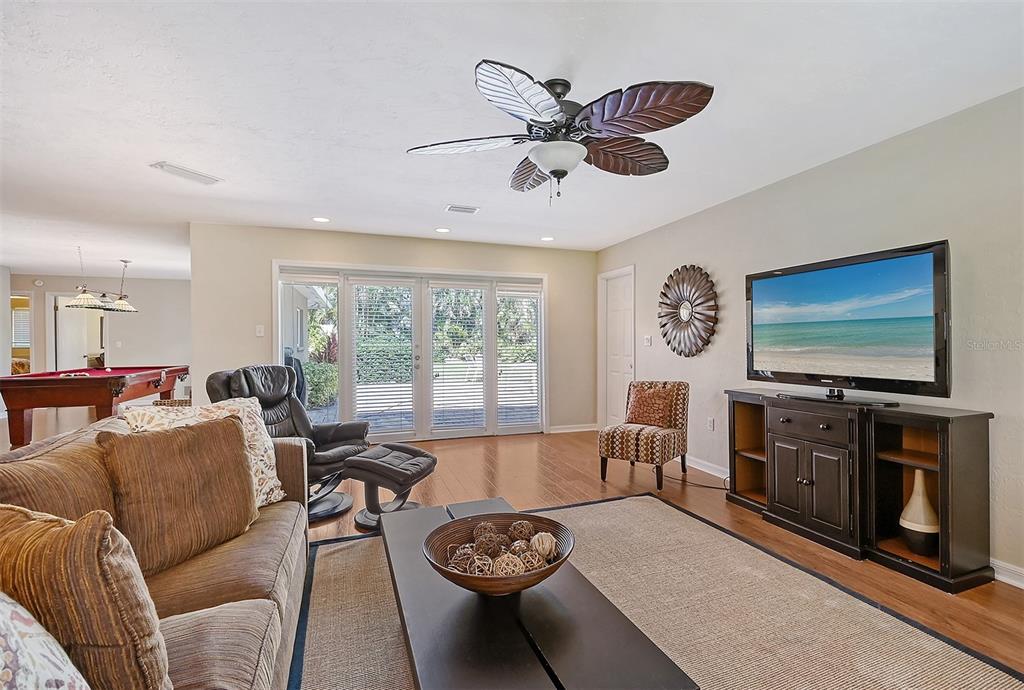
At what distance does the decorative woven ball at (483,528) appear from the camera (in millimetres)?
1607

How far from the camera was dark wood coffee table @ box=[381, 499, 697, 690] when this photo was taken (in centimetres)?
111

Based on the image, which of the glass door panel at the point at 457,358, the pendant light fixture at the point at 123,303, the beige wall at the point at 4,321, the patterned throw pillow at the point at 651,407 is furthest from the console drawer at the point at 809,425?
the beige wall at the point at 4,321

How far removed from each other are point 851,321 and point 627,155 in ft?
5.99

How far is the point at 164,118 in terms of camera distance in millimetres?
2637

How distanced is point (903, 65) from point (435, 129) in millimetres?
2316

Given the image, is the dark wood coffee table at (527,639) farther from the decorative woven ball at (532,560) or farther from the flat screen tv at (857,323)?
the flat screen tv at (857,323)

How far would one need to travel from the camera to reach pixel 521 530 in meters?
1.60

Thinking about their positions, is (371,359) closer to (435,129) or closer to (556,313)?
(556,313)

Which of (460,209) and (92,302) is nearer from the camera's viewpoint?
(460,209)

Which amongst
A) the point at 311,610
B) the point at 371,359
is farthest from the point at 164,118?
the point at 371,359


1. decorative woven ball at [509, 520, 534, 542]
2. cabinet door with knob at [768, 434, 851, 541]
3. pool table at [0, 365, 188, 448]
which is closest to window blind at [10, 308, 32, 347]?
pool table at [0, 365, 188, 448]

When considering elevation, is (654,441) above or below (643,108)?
below

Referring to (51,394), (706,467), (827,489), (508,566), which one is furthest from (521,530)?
(51,394)

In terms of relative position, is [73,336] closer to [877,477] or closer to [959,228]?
[877,477]
